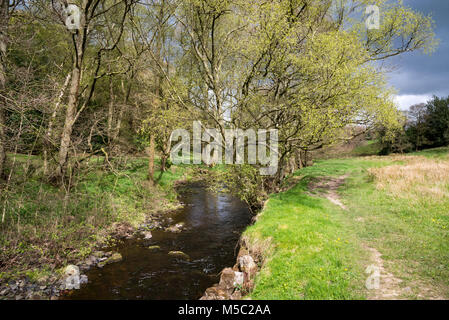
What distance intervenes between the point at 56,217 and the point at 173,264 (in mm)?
5135

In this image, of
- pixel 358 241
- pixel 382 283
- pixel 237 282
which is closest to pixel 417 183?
pixel 358 241

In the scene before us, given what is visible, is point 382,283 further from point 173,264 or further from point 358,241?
point 173,264

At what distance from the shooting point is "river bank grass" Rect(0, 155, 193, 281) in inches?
306

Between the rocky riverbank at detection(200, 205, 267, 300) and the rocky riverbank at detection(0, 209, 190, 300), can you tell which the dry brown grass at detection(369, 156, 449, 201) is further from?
the rocky riverbank at detection(0, 209, 190, 300)

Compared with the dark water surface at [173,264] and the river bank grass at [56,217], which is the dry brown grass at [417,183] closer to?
the dark water surface at [173,264]

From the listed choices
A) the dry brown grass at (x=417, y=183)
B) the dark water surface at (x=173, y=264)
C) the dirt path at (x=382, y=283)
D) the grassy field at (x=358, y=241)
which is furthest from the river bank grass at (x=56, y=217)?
the dry brown grass at (x=417, y=183)

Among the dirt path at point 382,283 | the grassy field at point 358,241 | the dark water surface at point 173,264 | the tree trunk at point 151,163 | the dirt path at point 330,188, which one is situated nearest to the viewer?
the dirt path at point 382,283

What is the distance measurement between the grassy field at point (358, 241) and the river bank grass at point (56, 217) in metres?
6.49

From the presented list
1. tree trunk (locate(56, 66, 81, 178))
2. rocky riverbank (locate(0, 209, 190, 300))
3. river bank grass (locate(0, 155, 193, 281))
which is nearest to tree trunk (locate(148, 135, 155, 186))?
river bank grass (locate(0, 155, 193, 281))

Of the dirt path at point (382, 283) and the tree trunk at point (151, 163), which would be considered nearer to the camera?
the dirt path at point (382, 283)

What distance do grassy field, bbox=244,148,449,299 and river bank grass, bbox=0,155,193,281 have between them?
6.49 m

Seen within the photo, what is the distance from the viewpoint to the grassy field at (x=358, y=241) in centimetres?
514

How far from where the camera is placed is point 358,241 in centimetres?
730
